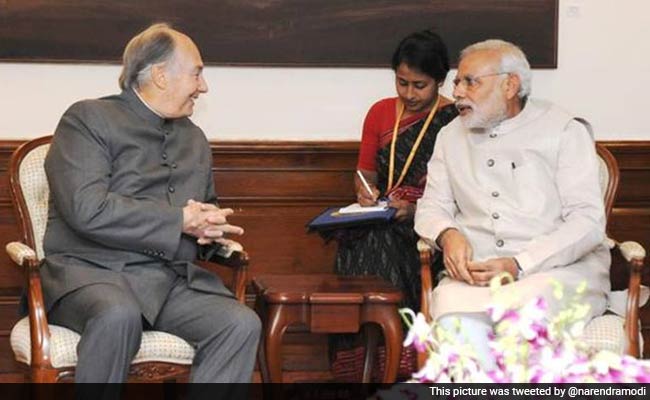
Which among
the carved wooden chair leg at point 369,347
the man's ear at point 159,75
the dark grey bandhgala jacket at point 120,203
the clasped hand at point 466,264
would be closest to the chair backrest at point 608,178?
the clasped hand at point 466,264

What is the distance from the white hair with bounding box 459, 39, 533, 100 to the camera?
192 inches

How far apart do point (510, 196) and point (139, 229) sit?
138 centimetres

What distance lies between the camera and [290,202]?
5.89m

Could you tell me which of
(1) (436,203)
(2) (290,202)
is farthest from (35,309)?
(2) (290,202)

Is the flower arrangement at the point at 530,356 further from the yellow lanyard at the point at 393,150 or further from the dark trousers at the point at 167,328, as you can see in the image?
the yellow lanyard at the point at 393,150

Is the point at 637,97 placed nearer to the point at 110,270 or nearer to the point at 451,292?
the point at 451,292

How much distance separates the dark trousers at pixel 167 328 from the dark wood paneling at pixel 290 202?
1.26 metres

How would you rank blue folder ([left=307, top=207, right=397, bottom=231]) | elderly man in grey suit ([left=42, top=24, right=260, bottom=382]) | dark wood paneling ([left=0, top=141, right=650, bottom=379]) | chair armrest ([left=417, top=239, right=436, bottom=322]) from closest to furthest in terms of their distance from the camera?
elderly man in grey suit ([left=42, top=24, right=260, bottom=382])
chair armrest ([left=417, top=239, right=436, bottom=322])
blue folder ([left=307, top=207, right=397, bottom=231])
dark wood paneling ([left=0, top=141, right=650, bottom=379])

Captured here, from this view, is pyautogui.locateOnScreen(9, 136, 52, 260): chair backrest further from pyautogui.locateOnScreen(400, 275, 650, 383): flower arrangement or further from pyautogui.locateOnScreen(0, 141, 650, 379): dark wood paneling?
pyautogui.locateOnScreen(400, 275, 650, 383): flower arrangement

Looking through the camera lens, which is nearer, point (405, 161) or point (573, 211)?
point (573, 211)

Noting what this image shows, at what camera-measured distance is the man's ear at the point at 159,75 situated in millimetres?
4641

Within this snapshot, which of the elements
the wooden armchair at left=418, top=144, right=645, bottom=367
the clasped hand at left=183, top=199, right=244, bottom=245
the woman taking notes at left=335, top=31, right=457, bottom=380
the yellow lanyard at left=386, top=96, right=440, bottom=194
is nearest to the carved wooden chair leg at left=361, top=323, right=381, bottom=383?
the woman taking notes at left=335, top=31, right=457, bottom=380

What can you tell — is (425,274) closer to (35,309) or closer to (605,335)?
(605,335)

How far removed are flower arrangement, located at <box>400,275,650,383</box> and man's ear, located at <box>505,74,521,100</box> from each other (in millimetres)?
2395
